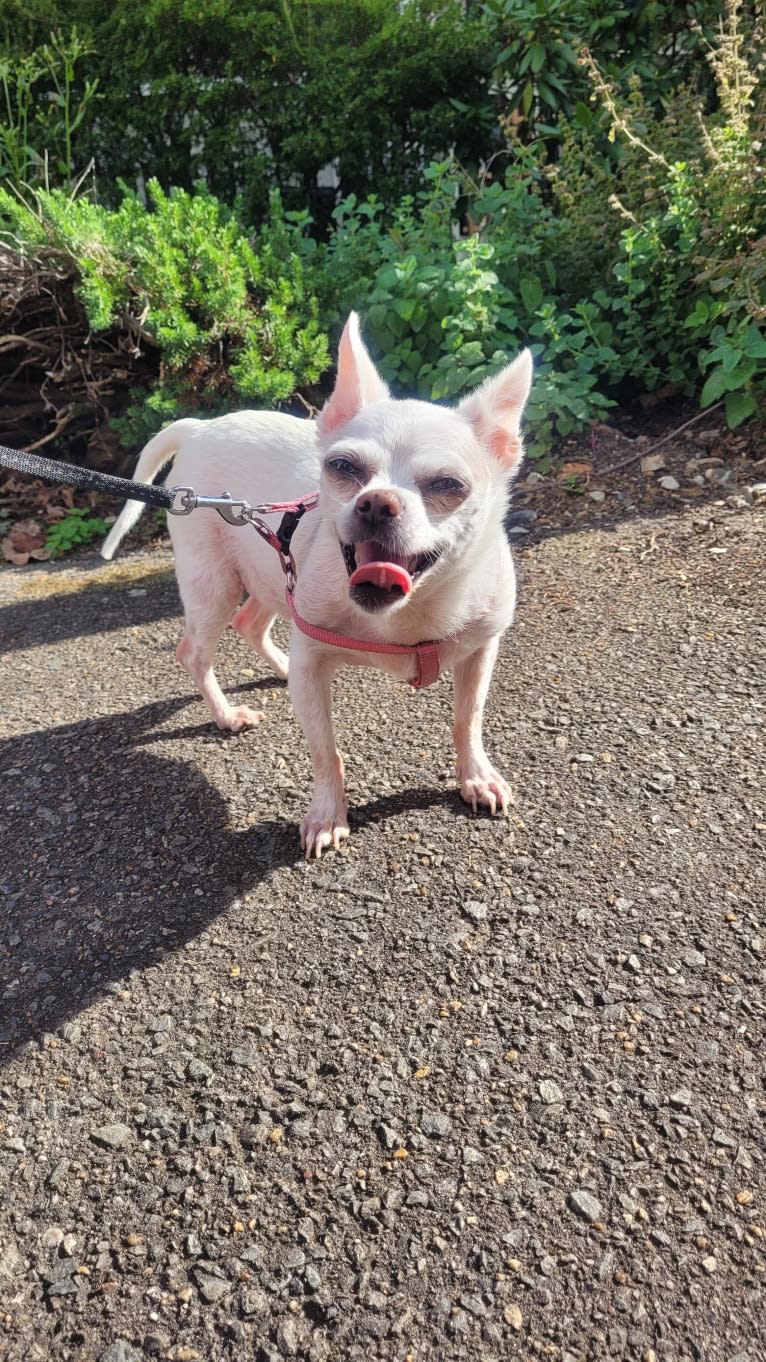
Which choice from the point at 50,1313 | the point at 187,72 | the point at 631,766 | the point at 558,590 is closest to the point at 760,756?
the point at 631,766

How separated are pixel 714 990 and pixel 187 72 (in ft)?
24.1

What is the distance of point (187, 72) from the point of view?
6617 millimetres

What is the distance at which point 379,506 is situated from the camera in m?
1.98

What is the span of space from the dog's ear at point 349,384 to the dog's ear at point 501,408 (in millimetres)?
275

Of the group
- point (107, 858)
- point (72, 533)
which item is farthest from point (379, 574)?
point (72, 533)

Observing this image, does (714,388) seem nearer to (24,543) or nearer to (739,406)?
(739,406)

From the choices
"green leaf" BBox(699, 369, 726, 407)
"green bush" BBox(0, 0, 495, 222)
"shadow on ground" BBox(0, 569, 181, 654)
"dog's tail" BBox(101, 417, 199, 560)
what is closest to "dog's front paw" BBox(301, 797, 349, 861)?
"dog's tail" BBox(101, 417, 199, 560)

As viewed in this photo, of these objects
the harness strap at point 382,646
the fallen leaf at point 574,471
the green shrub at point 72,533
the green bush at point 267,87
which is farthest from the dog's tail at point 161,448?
the green bush at point 267,87

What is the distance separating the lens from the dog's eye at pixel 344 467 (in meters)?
2.17

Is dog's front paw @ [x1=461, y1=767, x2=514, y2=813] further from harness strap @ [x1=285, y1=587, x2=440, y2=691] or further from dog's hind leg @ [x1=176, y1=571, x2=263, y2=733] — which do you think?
dog's hind leg @ [x1=176, y1=571, x2=263, y2=733]

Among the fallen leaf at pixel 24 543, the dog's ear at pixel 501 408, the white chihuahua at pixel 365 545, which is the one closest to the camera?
the white chihuahua at pixel 365 545

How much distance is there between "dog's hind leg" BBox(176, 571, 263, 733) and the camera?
3135mm

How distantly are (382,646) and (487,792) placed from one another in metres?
0.68

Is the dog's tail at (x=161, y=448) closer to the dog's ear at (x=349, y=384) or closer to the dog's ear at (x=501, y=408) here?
the dog's ear at (x=349, y=384)
